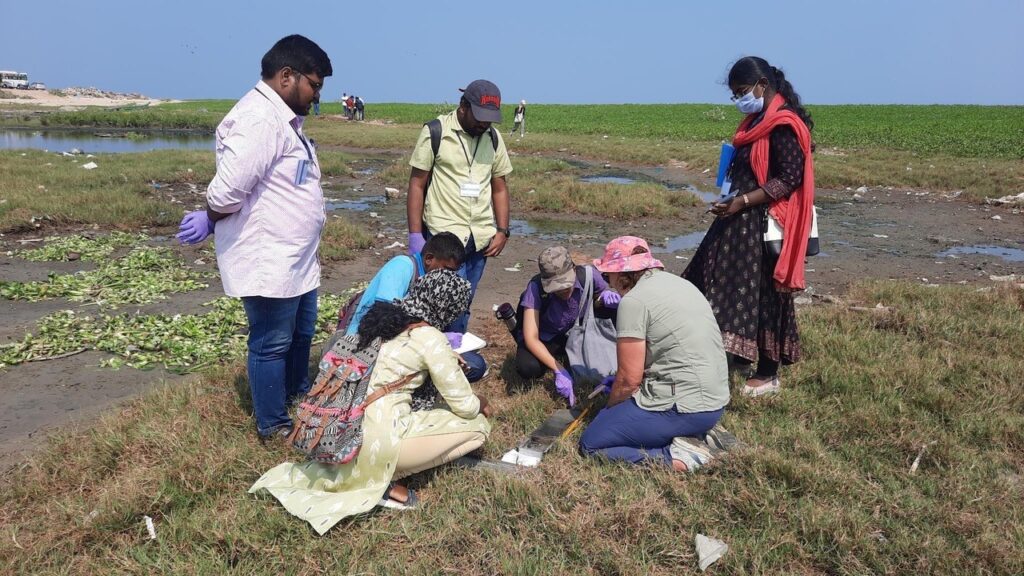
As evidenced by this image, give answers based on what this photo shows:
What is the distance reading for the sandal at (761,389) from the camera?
3.83m

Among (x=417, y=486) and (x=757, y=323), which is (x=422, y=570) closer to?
(x=417, y=486)

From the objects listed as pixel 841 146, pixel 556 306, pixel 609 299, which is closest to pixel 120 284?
pixel 556 306

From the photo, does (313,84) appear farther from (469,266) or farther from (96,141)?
(96,141)

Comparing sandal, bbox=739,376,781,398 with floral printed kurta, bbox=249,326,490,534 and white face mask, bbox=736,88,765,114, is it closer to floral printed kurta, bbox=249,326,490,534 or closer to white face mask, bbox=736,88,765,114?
white face mask, bbox=736,88,765,114

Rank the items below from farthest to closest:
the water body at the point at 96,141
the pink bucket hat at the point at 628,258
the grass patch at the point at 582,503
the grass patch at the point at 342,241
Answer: the water body at the point at 96,141, the grass patch at the point at 342,241, the pink bucket hat at the point at 628,258, the grass patch at the point at 582,503

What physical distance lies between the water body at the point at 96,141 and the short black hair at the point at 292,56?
2049 cm

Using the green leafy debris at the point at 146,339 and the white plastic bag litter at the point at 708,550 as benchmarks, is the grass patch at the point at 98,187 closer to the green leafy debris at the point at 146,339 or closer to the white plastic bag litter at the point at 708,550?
the green leafy debris at the point at 146,339

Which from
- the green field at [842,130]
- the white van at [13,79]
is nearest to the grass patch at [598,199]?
the green field at [842,130]

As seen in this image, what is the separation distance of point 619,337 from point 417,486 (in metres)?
1.23

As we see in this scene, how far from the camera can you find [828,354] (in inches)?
174

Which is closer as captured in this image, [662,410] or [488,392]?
[662,410]

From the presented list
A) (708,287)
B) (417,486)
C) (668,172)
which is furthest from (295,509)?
(668,172)

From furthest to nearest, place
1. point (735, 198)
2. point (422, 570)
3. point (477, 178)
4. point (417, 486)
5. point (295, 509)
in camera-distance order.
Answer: point (477, 178) → point (735, 198) → point (417, 486) → point (295, 509) → point (422, 570)

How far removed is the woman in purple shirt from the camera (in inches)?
148
